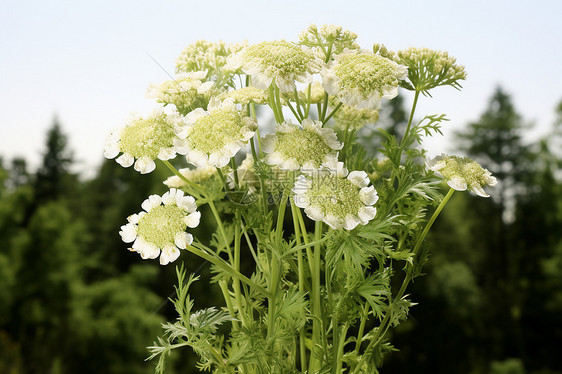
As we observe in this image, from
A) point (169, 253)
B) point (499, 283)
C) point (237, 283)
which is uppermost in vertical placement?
point (169, 253)

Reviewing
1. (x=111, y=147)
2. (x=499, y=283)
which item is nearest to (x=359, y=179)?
(x=111, y=147)

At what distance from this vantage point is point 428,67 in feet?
5.36

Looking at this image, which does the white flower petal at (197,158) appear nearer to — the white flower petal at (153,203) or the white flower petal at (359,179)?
the white flower petal at (153,203)

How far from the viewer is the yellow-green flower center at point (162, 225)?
1342mm

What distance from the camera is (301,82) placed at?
4.49ft

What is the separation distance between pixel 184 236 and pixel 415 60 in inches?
35.9

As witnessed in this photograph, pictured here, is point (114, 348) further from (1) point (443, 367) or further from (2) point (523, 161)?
(2) point (523, 161)

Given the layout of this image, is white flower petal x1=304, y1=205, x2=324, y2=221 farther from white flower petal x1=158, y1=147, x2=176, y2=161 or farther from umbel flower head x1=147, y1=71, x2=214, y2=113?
umbel flower head x1=147, y1=71, x2=214, y2=113

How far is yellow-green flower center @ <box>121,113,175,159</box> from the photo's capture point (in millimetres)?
1378

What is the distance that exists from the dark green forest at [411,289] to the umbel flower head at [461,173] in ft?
42.8

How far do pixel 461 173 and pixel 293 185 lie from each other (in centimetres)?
51

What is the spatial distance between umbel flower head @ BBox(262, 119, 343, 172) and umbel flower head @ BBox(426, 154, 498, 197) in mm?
374

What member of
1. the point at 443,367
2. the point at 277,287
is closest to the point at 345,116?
the point at 277,287

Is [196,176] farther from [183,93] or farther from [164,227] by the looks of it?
[164,227]
